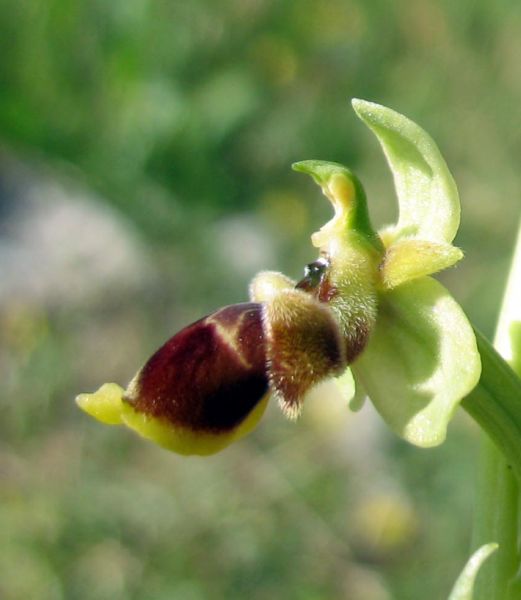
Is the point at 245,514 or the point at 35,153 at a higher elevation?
the point at 35,153

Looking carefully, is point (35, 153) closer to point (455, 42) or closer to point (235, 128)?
point (235, 128)

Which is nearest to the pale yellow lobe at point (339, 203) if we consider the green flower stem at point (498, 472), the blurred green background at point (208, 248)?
the green flower stem at point (498, 472)

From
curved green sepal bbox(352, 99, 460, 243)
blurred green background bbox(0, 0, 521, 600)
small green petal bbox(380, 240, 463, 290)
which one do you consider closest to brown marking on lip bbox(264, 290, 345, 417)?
small green petal bbox(380, 240, 463, 290)

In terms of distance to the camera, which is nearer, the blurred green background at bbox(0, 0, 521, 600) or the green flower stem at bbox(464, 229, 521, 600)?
the green flower stem at bbox(464, 229, 521, 600)

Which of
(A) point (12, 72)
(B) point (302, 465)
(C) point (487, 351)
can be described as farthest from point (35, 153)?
(C) point (487, 351)

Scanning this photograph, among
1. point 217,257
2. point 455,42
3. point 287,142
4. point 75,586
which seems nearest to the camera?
point 75,586

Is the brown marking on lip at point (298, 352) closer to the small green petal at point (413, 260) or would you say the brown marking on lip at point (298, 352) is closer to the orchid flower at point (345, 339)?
the orchid flower at point (345, 339)

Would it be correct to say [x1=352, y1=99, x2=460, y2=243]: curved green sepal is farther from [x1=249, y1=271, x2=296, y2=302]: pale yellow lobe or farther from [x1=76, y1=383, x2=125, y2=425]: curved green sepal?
[x1=76, y1=383, x2=125, y2=425]: curved green sepal
